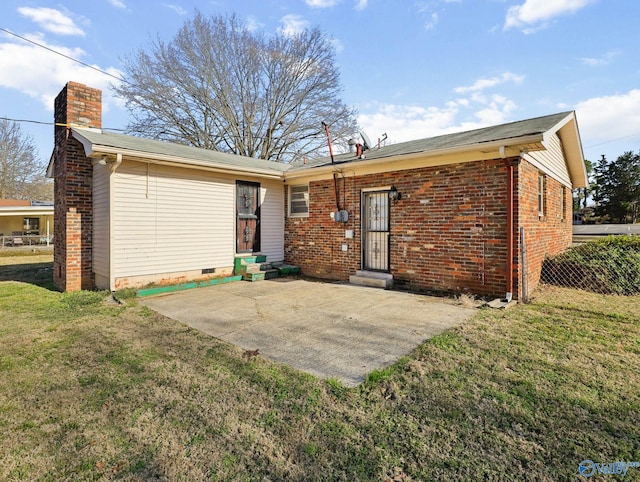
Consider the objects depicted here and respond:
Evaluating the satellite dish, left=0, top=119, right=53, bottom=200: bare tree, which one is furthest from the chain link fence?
left=0, top=119, right=53, bottom=200: bare tree

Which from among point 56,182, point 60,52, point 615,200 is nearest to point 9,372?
point 56,182

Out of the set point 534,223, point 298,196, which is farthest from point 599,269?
point 298,196

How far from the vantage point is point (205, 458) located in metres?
2.05

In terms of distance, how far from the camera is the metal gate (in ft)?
26.0

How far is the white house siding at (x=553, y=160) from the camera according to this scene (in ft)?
23.1

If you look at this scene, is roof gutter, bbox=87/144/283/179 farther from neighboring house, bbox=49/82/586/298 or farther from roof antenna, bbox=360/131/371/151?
roof antenna, bbox=360/131/371/151

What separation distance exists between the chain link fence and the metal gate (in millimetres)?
3716

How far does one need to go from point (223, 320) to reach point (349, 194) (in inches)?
182

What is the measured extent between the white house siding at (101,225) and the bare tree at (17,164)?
31.2 metres

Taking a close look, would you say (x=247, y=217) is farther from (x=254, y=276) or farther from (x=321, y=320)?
(x=321, y=320)

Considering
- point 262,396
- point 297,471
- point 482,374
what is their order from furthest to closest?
point 482,374 < point 262,396 < point 297,471

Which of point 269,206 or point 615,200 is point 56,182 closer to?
point 269,206

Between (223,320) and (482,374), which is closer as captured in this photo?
(482,374)
